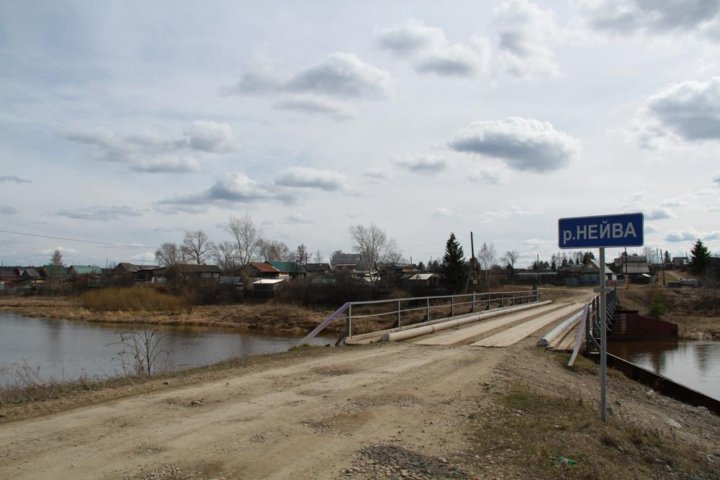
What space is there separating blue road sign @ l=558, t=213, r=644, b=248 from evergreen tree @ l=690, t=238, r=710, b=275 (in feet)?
316

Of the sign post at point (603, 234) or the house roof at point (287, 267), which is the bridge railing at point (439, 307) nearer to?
the sign post at point (603, 234)

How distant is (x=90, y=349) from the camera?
28250 mm

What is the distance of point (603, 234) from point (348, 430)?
3.67 meters

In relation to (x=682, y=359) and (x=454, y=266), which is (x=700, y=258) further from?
(x=682, y=359)

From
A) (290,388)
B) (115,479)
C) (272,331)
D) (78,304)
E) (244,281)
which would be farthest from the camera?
(244,281)

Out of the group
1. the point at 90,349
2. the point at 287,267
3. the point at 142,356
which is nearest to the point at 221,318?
the point at 90,349

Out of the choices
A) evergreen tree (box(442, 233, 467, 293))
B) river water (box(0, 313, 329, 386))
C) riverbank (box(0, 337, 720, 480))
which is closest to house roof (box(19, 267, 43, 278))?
river water (box(0, 313, 329, 386))

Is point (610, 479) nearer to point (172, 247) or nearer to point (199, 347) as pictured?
point (199, 347)

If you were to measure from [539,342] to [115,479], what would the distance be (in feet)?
39.8

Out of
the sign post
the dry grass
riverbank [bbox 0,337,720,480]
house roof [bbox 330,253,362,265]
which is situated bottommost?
the dry grass

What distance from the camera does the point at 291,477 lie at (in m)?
4.64

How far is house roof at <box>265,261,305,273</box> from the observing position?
120 m

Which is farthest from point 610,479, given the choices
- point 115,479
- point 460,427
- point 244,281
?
point 244,281

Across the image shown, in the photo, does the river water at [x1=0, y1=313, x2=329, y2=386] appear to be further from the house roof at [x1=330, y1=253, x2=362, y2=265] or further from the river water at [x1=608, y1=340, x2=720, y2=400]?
the house roof at [x1=330, y1=253, x2=362, y2=265]
